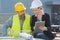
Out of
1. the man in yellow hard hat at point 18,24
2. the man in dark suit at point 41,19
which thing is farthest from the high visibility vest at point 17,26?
the man in dark suit at point 41,19

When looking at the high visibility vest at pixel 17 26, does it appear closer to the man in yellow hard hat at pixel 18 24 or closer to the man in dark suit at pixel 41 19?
the man in yellow hard hat at pixel 18 24

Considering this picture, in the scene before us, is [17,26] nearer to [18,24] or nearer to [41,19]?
[18,24]

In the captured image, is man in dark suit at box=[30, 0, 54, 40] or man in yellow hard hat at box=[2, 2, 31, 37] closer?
man in dark suit at box=[30, 0, 54, 40]

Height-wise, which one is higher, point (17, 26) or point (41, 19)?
point (41, 19)

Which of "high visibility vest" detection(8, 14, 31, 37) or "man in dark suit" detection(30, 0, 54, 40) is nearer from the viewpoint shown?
"man in dark suit" detection(30, 0, 54, 40)

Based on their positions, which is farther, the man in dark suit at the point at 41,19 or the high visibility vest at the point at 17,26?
the high visibility vest at the point at 17,26

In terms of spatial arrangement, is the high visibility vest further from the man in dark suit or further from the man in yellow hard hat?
the man in dark suit

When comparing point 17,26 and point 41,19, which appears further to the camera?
point 17,26

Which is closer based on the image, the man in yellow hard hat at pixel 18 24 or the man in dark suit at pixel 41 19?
the man in dark suit at pixel 41 19

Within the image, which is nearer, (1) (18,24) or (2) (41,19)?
(2) (41,19)

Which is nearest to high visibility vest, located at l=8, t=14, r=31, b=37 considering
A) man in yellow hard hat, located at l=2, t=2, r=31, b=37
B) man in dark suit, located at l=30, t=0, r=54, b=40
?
man in yellow hard hat, located at l=2, t=2, r=31, b=37

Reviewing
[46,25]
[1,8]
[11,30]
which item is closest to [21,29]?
[11,30]

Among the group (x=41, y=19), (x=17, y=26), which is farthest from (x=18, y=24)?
(x=41, y=19)

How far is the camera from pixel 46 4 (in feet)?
70.3
